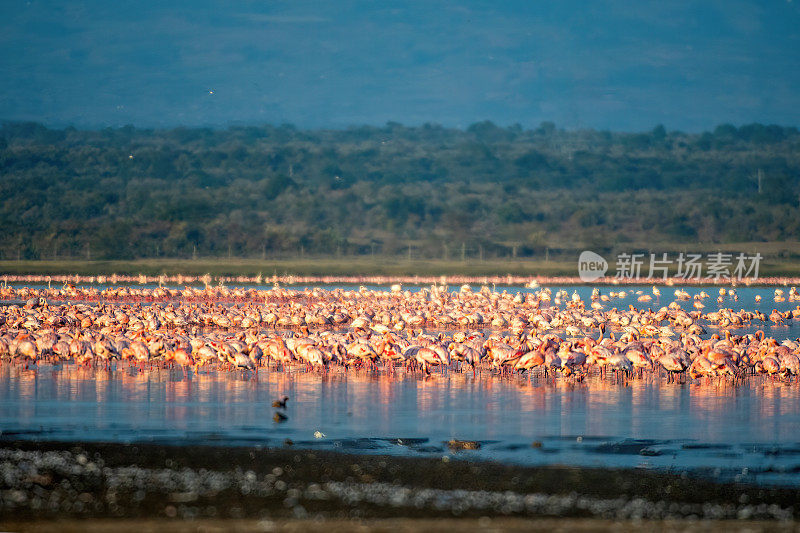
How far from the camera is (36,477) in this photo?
14.0 meters

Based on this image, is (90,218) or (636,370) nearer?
(636,370)

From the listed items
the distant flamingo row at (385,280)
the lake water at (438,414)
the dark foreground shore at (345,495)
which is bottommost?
the dark foreground shore at (345,495)

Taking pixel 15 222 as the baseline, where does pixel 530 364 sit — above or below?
below

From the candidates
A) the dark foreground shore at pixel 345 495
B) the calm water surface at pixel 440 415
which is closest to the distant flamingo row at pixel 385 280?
the calm water surface at pixel 440 415

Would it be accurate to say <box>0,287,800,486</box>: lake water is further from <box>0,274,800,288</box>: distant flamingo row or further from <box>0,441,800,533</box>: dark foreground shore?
<box>0,274,800,288</box>: distant flamingo row

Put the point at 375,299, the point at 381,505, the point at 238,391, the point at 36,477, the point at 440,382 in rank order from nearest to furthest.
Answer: the point at 381,505, the point at 36,477, the point at 238,391, the point at 440,382, the point at 375,299

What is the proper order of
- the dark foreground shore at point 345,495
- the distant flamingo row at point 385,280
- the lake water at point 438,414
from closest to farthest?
the dark foreground shore at point 345,495 < the lake water at point 438,414 < the distant flamingo row at point 385,280

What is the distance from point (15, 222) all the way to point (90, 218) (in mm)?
10812

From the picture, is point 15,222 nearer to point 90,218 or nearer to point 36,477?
point 90,218

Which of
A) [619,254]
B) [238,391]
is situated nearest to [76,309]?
[238,391]

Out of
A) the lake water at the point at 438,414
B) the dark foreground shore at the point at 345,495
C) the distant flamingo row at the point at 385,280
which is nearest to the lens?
the dark foreground shore at the point at 345,495

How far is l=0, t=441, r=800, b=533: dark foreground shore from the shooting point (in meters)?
12.2

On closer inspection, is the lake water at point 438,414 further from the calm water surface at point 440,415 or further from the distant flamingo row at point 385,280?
the distant flamingo row at point 385,280

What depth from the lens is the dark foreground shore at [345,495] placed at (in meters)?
12.2
